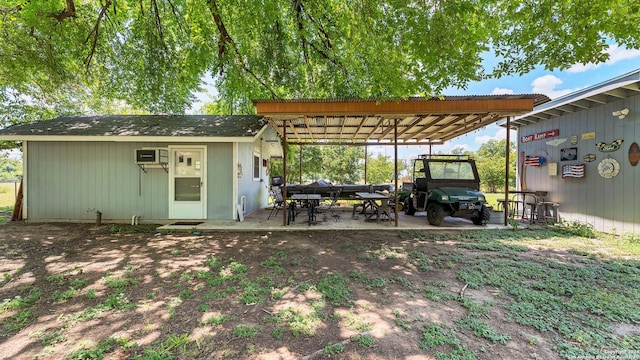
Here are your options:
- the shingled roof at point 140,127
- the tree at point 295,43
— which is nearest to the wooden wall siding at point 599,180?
the tree at point 295,43

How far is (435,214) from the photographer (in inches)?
246

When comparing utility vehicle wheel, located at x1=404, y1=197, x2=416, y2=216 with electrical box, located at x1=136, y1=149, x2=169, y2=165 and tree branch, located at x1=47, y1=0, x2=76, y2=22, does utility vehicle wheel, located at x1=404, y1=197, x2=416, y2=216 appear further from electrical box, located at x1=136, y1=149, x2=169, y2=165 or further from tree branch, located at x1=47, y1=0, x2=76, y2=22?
tree branch, located at x1=47, y1=0, x2=76, y2=22

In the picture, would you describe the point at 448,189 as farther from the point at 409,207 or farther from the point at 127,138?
the point at 127,138

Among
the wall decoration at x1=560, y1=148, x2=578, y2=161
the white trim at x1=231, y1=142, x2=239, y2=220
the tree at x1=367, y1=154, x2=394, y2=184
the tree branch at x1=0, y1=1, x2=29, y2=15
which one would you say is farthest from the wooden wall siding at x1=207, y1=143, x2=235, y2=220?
the tree at x1=367, y1=154, x2=394, y2=184

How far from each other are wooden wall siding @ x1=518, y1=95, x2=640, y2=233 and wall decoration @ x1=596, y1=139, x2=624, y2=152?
0.07m

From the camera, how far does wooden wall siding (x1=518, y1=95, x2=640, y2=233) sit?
17.1ft

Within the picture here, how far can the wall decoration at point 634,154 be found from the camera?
5074 mm

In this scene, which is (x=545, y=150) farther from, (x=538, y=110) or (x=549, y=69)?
(x=549, y=69)

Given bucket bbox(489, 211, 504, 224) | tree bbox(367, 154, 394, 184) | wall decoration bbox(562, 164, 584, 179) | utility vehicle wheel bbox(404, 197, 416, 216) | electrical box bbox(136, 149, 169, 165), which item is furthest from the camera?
tree bbox(367, 154, 394, 184)

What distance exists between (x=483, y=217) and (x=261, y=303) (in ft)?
19.9

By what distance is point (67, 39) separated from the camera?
24.2 feet

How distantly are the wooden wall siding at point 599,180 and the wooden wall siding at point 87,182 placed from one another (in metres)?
10.9

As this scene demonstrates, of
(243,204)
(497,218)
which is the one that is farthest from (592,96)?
(243,204)

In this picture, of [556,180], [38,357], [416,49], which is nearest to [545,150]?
[556,180]
